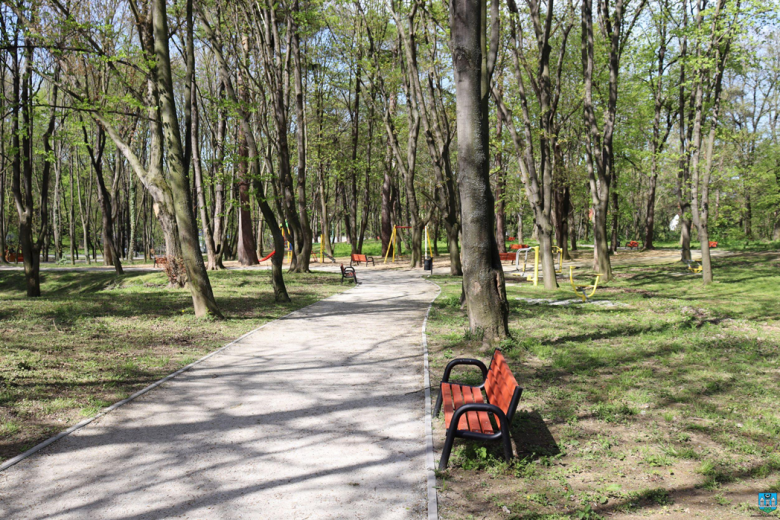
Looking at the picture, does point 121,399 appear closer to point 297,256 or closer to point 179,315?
point 179,315

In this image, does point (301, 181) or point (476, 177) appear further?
point (301, 181)

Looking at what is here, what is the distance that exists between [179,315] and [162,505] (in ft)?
27.1

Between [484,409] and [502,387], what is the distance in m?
0.66

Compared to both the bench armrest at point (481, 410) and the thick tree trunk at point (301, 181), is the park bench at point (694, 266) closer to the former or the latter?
the thick tree trunk at point (301, 181)

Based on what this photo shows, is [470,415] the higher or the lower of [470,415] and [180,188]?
the lower

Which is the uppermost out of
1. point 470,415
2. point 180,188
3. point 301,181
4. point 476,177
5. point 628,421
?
point 301,181

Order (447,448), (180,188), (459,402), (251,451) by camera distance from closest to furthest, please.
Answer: (447,448), (251,451), (459,402), (180,188)

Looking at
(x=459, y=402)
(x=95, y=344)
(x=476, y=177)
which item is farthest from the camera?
(x=95, y=344)

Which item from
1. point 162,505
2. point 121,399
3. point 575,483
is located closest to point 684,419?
point 575,483

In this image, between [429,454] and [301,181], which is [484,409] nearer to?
[429,454]

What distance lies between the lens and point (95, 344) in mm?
8289

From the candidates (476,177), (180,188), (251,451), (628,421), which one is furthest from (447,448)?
(180,188)

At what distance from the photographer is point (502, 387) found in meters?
4.47

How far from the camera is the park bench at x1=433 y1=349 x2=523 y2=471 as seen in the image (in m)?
3.91
